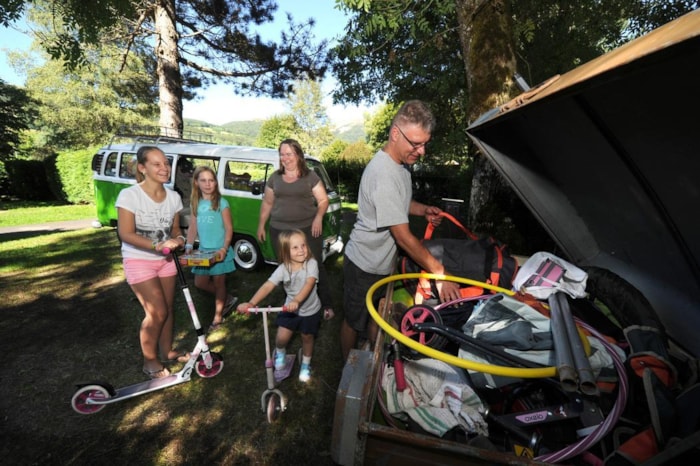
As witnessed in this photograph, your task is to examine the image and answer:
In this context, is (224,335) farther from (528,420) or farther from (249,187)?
(528,420)

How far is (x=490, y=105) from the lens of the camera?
4.67m

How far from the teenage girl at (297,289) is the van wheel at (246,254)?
299 centimetres

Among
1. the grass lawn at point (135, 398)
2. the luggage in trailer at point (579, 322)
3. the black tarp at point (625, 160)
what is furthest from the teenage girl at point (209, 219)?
Result: the black tarp at point (625, 160)

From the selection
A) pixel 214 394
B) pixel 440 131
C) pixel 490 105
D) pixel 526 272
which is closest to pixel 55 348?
pixel 214 394

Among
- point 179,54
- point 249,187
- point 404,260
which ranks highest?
point 179,54

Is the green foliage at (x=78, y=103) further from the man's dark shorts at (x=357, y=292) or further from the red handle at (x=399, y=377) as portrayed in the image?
the red handle at (x=399, y=377)

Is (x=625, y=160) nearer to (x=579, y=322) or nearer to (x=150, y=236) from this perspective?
(x=579, y=322)

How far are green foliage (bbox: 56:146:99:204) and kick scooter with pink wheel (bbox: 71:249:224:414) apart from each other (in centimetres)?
1732

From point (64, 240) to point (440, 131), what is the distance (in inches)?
482

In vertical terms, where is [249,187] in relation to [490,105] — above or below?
below

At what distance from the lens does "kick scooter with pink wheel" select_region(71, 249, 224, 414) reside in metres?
2.59

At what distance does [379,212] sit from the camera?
6.84ft

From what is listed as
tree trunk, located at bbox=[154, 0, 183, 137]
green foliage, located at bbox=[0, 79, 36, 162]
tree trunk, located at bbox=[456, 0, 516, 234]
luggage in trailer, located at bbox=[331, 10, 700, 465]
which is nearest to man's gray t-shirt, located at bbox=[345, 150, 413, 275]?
luggage in trailer, located at bbox=[331, 10, 700, 465]

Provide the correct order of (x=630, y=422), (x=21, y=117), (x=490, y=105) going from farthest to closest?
→ 1. (x=21, y=117)
2. (x=490, y=105)
3. (x=630, y=422)
